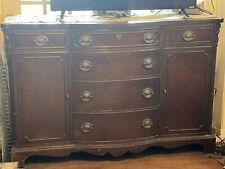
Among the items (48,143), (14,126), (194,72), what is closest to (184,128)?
(194,72)

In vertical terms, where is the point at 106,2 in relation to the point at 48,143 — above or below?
above

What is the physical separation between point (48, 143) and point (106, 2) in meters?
1.01

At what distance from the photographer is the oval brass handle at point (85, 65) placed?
8.92ft

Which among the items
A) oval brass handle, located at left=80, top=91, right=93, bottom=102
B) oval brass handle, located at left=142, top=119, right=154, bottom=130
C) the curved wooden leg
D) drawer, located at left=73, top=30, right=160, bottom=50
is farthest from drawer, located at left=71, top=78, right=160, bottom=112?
the curved wooden leg

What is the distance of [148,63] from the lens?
280 cm

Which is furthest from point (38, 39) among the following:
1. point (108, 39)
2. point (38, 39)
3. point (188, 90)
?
point (188, 90)

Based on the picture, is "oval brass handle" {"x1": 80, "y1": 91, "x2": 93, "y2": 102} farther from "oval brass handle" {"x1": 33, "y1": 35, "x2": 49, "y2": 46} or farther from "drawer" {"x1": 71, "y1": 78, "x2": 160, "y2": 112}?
"oval brass handle" {"x1": 33, "y1": 35, "x2": 49, "y2": 46}

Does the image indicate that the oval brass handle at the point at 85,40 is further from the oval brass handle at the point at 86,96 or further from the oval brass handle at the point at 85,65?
the oval brass handle at the point at 86,96

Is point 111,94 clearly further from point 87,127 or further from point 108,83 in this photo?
point 87,127

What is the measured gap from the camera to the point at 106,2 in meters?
2.81

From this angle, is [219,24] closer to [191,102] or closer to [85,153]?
[191,102]

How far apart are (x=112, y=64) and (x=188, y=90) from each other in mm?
576

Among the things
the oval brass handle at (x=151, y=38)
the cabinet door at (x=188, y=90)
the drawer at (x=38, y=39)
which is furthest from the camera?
the cabinet door at (x=188, y=90)

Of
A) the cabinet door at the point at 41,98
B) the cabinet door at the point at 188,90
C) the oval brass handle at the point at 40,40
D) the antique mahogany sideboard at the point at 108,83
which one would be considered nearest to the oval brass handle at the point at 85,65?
the antique mahogany sideboard at the point at 108,83
